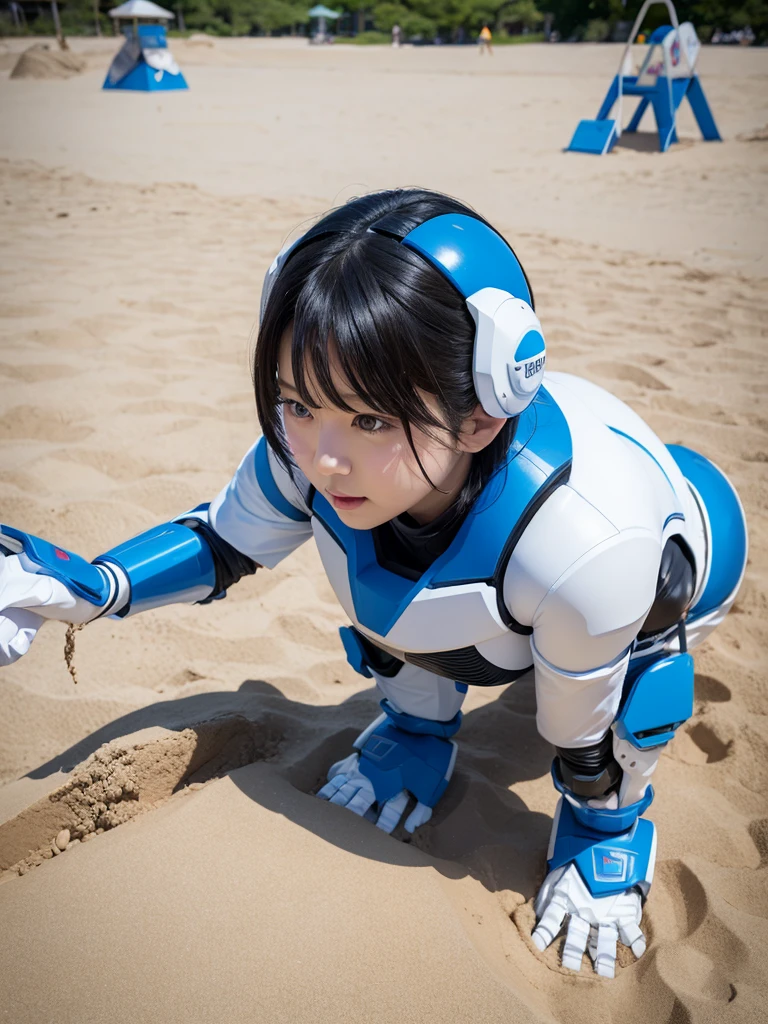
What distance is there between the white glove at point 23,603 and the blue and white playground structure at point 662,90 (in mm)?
9995

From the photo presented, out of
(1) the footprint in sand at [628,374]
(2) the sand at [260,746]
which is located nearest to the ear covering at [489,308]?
(2) the sand at [260,746]

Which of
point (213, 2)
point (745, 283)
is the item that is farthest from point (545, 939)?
point (213, 2)

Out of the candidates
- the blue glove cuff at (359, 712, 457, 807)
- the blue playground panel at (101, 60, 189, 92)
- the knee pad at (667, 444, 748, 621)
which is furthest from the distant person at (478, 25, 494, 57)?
the blue glove cuff at (359, 712, 457, 807)

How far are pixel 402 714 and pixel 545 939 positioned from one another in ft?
1.67

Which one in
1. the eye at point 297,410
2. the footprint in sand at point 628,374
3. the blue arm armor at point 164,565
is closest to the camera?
the eye at point 297,410

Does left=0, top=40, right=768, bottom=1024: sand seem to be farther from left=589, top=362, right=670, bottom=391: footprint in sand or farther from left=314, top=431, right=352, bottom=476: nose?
left=314, top=431, right=352, bottom=476: nose

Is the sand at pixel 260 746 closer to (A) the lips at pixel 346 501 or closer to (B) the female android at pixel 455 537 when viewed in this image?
(B) the female android at pixel 455 537

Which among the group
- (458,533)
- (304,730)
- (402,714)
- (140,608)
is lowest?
(304,730)

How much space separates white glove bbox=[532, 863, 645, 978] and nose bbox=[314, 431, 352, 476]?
911mm

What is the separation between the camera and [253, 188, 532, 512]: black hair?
3.33 ft

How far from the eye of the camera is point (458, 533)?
1239mm

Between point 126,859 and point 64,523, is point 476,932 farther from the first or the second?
point 64,523

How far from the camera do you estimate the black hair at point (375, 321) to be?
101cm

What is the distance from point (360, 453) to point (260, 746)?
913mm
